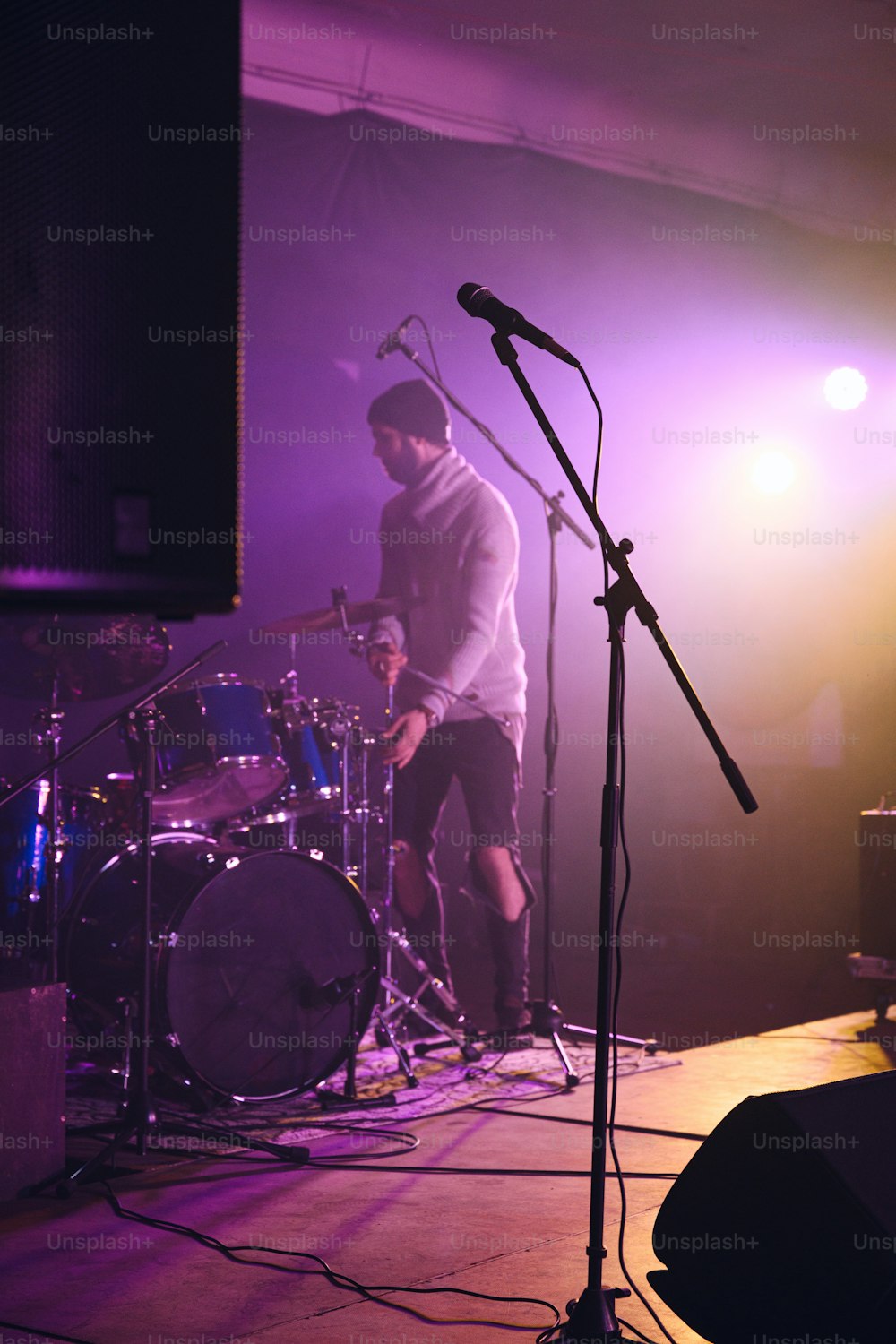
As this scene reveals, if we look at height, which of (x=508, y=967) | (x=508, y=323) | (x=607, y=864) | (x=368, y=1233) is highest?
(x=508, y=323)

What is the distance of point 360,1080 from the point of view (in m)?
4.86

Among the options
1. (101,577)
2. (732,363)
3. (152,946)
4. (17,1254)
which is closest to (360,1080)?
(152,946)

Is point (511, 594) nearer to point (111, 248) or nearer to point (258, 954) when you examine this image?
point (258, 954)

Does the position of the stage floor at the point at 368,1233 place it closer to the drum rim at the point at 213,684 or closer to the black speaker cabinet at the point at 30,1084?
the black speaker cabinet at the point at 30,1084

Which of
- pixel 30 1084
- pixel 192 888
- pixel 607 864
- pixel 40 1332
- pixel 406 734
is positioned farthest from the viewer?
pixel 406 734

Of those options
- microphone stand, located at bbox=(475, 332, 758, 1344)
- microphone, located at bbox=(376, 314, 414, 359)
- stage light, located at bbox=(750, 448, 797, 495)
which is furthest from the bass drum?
stage light, located at bbox=(750, 448, 797, 495)

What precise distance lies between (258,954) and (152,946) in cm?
37

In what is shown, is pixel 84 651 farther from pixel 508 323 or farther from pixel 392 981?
pixel 508 323

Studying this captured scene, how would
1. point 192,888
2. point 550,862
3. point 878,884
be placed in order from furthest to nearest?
point 878,884 → point 550,862 → point 192,888

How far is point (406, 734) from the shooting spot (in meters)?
5.40

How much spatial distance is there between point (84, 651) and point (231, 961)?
1158 mm

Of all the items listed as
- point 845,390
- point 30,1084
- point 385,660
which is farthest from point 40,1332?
point 845,390

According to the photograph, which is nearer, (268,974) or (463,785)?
(268,974)

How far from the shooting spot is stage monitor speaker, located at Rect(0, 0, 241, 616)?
118cm
